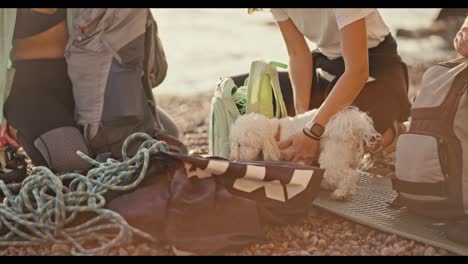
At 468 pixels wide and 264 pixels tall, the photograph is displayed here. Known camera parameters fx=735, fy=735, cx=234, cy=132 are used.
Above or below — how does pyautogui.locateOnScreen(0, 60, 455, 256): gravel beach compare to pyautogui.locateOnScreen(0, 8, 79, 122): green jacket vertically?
below

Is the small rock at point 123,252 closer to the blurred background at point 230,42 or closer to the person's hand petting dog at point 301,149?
the person's hand petting dog at point 301,149

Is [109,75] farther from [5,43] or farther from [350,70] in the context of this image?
[350,70]

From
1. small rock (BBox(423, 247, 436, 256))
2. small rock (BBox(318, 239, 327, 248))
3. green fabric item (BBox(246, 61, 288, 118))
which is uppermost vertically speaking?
green fabric item (BBox(246, 61, 288, 118))

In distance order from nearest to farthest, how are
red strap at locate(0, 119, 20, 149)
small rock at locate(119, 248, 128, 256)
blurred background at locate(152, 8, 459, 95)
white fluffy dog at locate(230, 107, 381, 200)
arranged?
small rock at locate(119, 248, 128, 256), white fluffy dog at locate(230, 107, 381, 200), red strap at locate(0, 119, 20, 149), blurred background at locate(152, 8, 459, 95)

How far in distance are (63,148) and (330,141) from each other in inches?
46.7

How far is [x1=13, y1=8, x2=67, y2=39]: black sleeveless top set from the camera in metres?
3.37

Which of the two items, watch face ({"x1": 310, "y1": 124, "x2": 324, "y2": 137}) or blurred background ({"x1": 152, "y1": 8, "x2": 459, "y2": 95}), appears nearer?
watch face ({"x1": 310, "y1": 124, "x2": 324, "y2": 137})

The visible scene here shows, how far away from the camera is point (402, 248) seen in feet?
7.52

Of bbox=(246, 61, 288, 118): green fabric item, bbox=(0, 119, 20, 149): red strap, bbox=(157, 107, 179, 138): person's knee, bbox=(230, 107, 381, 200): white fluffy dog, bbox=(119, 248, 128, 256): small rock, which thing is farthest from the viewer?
bbox=(157, 107, 179, 138): person's knee

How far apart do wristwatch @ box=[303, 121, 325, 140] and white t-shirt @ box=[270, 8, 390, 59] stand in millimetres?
519

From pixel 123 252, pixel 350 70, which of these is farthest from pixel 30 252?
pixel 350 70

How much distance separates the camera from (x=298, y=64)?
127 inches

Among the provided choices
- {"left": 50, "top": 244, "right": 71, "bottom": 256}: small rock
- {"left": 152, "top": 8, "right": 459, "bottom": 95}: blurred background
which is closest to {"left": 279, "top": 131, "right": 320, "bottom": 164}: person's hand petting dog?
{"left": 50, "top": 244, "right": 71, "bottom": 256}: small rock

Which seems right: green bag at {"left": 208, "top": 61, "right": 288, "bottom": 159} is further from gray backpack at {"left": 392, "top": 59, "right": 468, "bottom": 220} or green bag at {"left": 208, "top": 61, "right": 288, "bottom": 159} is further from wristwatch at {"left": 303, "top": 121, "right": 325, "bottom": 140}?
gray backpack at {"left": 392, "top": 59, "right": 468, "bottom": 220}
